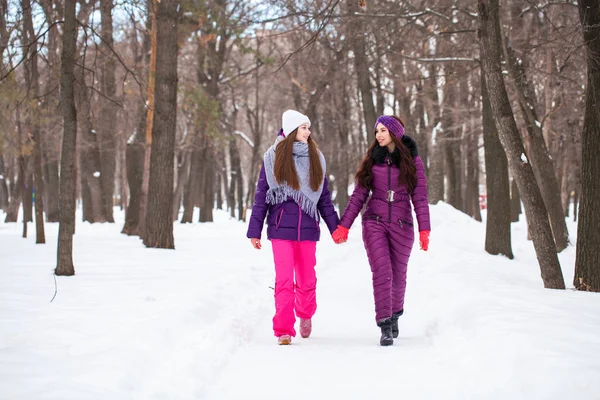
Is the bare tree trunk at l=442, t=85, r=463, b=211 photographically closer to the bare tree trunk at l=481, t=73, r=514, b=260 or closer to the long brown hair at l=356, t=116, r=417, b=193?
the bare tree trunk at l=481, t=73, r=514, b=260

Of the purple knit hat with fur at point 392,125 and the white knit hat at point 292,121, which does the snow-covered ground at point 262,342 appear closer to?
the purple knit hat with fur at point 392,125

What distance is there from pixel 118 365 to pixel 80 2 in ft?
44.8

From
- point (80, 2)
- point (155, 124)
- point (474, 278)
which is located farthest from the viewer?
point (80, 2)

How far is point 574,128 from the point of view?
773 inches

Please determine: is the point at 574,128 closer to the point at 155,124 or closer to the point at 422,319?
the point at 155,124

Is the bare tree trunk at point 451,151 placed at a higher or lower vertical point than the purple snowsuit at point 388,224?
higher

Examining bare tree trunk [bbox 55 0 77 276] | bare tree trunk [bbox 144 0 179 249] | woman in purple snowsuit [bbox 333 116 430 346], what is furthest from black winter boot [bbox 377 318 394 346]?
bare tree trunk [bbox 144 0 179 249]

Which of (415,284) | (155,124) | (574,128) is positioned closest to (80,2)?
(155,124)

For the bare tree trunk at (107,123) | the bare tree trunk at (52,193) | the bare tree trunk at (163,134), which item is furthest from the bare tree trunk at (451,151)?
the bare tree trunk at (52,193)

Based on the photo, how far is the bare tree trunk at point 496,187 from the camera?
12.2 m

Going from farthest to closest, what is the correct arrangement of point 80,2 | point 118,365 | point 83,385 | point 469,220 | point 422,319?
point 469,220 → point 80,2 → point 422,319 → point 118,365 → point 83,385

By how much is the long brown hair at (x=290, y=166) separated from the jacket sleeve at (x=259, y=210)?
174 millimetres

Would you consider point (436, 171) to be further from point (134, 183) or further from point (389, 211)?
point (389, 211)

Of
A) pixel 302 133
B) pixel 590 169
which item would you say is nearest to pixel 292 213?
pixel 302 133
